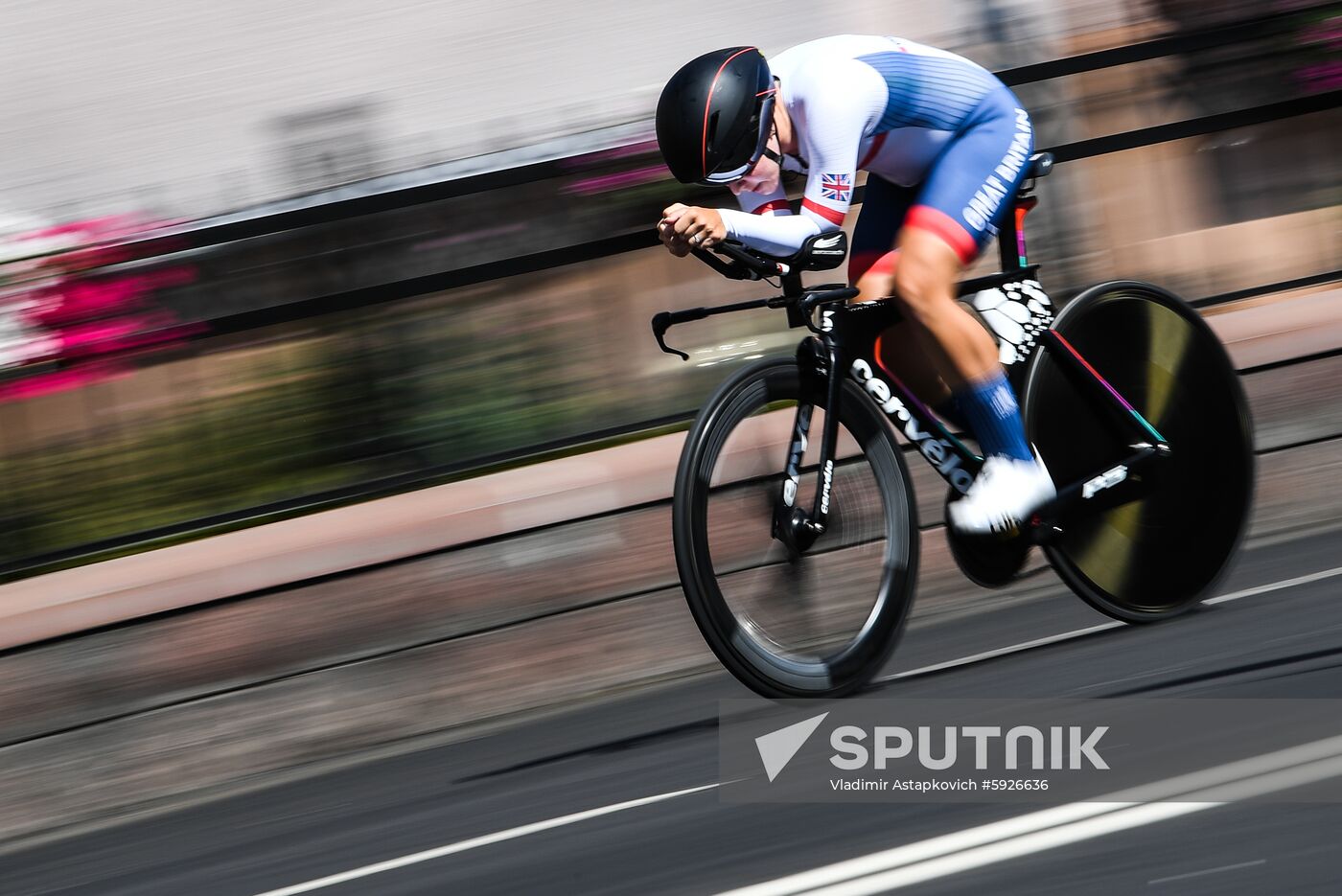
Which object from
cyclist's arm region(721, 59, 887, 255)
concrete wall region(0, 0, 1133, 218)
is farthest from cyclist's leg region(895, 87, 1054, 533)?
concrete wall region(0, 0, 1133, 218)

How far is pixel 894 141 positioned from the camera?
3.86 meters

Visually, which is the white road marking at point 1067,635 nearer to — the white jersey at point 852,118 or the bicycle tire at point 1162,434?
the bicycle tire at point 1162,434

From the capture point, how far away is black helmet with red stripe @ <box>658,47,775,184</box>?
3.46m

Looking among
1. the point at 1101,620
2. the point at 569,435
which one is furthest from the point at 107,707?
the point at 1101,620

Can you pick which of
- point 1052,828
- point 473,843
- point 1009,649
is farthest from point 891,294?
point 473,843

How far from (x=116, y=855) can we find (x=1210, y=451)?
330 cm

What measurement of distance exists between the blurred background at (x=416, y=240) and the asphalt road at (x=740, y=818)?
1.30 metres

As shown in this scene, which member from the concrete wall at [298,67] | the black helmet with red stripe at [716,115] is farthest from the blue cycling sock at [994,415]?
the concrete wall at [298,67]

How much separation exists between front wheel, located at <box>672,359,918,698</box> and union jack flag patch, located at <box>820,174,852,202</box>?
41 centimetres

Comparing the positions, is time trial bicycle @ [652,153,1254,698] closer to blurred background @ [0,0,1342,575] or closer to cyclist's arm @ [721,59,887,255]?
cyclist's arm @ [721,59,887,255]

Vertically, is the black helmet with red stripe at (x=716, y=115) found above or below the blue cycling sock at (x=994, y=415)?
above

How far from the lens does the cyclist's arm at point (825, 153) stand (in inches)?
137

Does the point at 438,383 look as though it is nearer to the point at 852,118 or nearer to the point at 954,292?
the point at 954,292

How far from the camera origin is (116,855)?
4281mm
